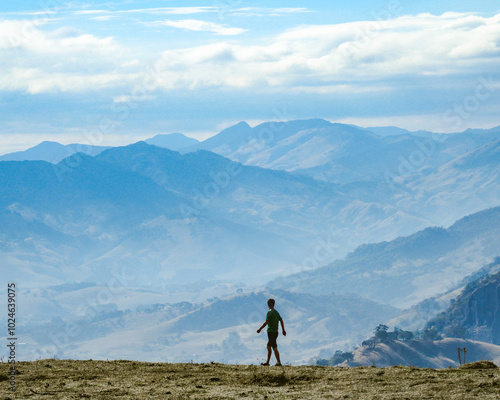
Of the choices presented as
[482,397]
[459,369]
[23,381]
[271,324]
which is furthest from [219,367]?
[482,397]

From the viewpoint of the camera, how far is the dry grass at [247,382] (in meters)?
21.4

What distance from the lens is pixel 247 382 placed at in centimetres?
2433

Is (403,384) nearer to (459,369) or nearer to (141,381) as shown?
(459,369)

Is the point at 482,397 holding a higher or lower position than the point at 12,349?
lower

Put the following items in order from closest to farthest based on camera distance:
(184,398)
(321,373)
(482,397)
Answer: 1. (482,397)
2. (184,398)
3. (321,373)

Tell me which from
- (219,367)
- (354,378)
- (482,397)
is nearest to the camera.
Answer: (482,397)

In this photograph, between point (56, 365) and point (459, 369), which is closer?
point (459, 369)

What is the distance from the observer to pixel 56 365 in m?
29.1

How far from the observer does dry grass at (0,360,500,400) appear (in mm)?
21391

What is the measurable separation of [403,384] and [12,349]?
14.3 meters

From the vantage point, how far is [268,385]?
944 inches

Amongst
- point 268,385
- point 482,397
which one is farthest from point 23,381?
point 482,397

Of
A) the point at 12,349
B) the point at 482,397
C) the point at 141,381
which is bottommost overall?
the point at 482,397

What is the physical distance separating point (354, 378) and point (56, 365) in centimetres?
1313
